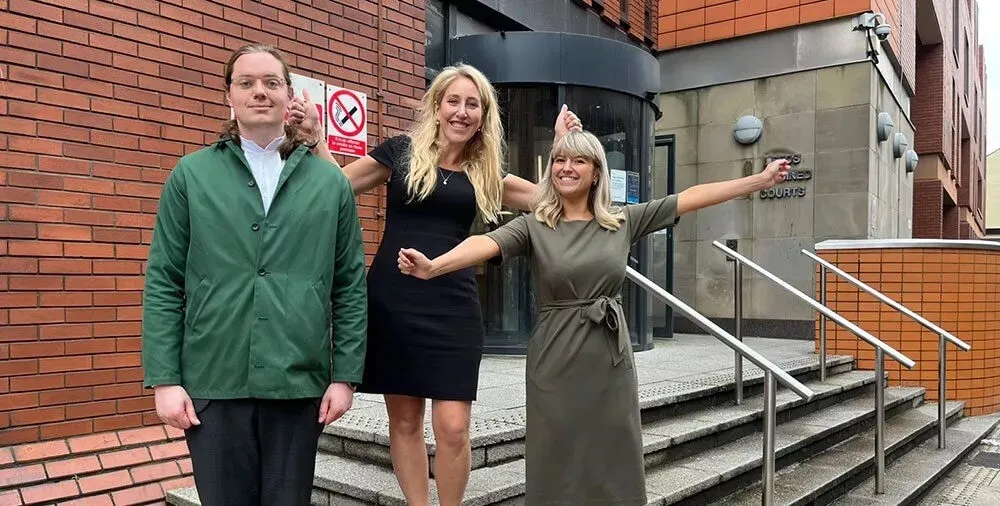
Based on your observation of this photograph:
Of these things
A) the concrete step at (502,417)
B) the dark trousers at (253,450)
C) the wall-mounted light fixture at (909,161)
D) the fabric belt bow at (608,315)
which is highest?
the wall-mounted light fixture at (909,161)

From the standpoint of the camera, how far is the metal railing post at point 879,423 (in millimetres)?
4383

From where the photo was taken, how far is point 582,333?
2404mm

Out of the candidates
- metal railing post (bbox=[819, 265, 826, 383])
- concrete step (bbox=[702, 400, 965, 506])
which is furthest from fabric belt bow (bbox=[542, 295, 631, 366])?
metal railing post (bbox=[819, 265, 826, 383])

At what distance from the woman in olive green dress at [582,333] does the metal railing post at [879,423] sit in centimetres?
251

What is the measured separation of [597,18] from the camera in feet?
26.2

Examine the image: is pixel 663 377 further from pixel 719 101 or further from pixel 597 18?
pixel 719 101

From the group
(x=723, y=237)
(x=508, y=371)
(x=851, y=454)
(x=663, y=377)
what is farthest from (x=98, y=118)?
(x=723, y=237)

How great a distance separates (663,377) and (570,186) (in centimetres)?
324

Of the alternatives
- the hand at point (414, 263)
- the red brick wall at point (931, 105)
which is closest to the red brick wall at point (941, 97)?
the red brick wall at point (931, 105)

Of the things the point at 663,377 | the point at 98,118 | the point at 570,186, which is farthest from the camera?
the point at 663,377

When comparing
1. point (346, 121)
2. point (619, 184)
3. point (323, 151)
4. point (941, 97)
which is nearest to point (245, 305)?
point (323, 151)

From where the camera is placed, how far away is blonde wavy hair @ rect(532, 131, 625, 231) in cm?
243

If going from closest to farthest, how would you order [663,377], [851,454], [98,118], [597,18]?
[98,118] → [851,454] → [663,377] → [597,18]

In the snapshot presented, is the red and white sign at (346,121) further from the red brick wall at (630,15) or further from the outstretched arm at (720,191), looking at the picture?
the red brick wall at (630,15)
